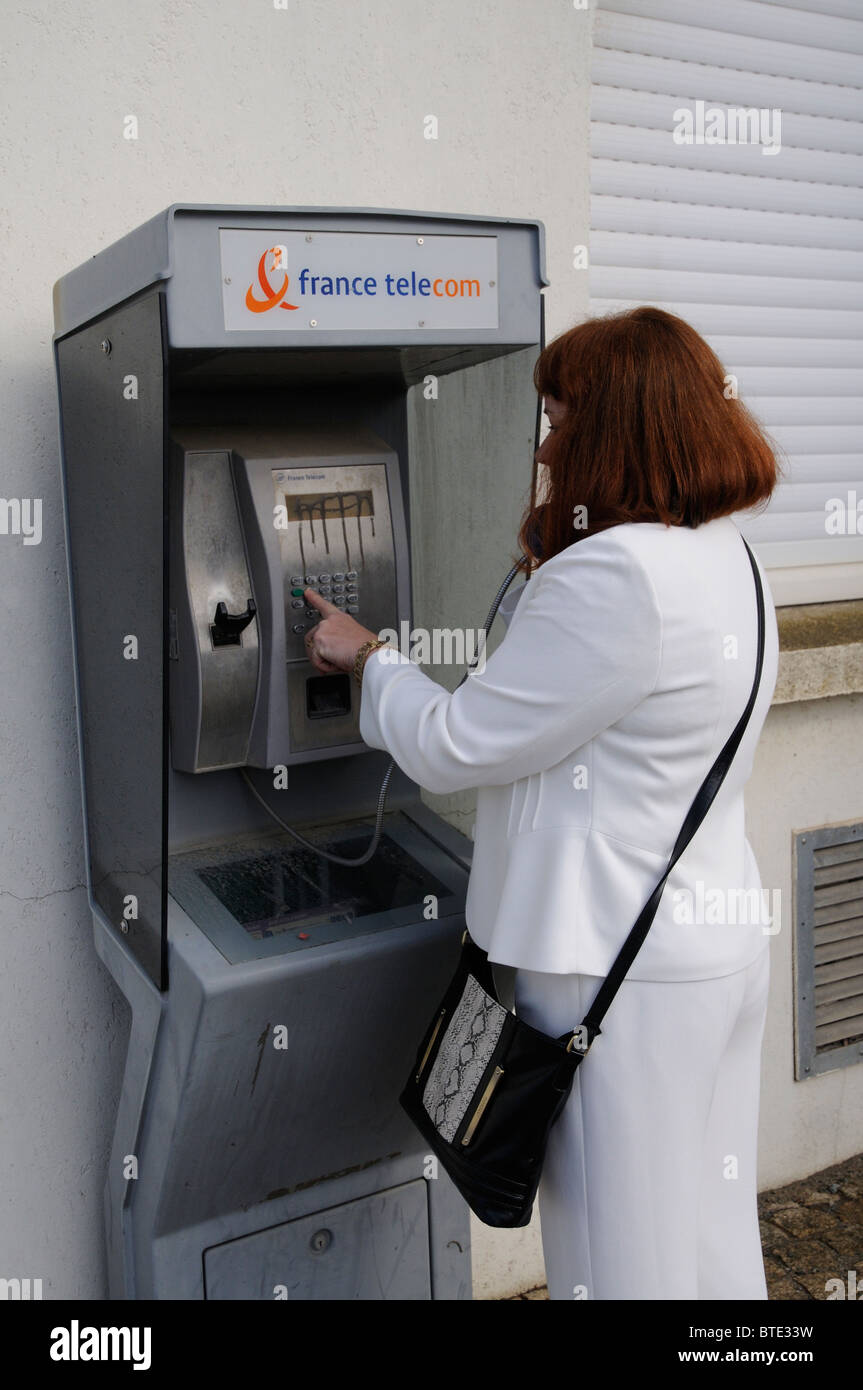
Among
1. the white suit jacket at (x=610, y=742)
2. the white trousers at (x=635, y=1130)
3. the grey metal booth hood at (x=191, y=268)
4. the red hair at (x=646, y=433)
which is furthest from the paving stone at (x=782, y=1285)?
the grey metal booth hood at (x=191, y=268)

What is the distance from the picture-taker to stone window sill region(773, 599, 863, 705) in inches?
120

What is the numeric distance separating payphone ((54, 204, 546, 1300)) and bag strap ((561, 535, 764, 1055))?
1.13ft

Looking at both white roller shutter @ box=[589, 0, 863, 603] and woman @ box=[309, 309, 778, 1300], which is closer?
woman @ box=[309, 309, 778, 1300]

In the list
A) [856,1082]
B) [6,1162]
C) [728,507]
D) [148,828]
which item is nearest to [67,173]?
[148,828]

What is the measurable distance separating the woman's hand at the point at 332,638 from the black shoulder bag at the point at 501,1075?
17.8 inches

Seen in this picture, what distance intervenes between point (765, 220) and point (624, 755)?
2151mm

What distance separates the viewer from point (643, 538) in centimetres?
159

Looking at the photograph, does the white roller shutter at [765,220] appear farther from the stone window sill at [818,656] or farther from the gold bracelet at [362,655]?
the gold bracelet at [362,655]

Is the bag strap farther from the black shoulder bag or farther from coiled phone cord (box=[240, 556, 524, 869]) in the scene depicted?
coiled phone cord (box=[240, 556, 524, 869])

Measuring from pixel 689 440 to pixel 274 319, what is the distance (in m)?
0.54

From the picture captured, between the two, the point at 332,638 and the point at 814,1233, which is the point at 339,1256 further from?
the point at 814,1233

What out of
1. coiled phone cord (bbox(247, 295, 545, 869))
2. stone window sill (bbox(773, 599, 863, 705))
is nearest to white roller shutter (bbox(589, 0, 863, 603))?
stone window sill (bbox(773, 599, 863, 705))
